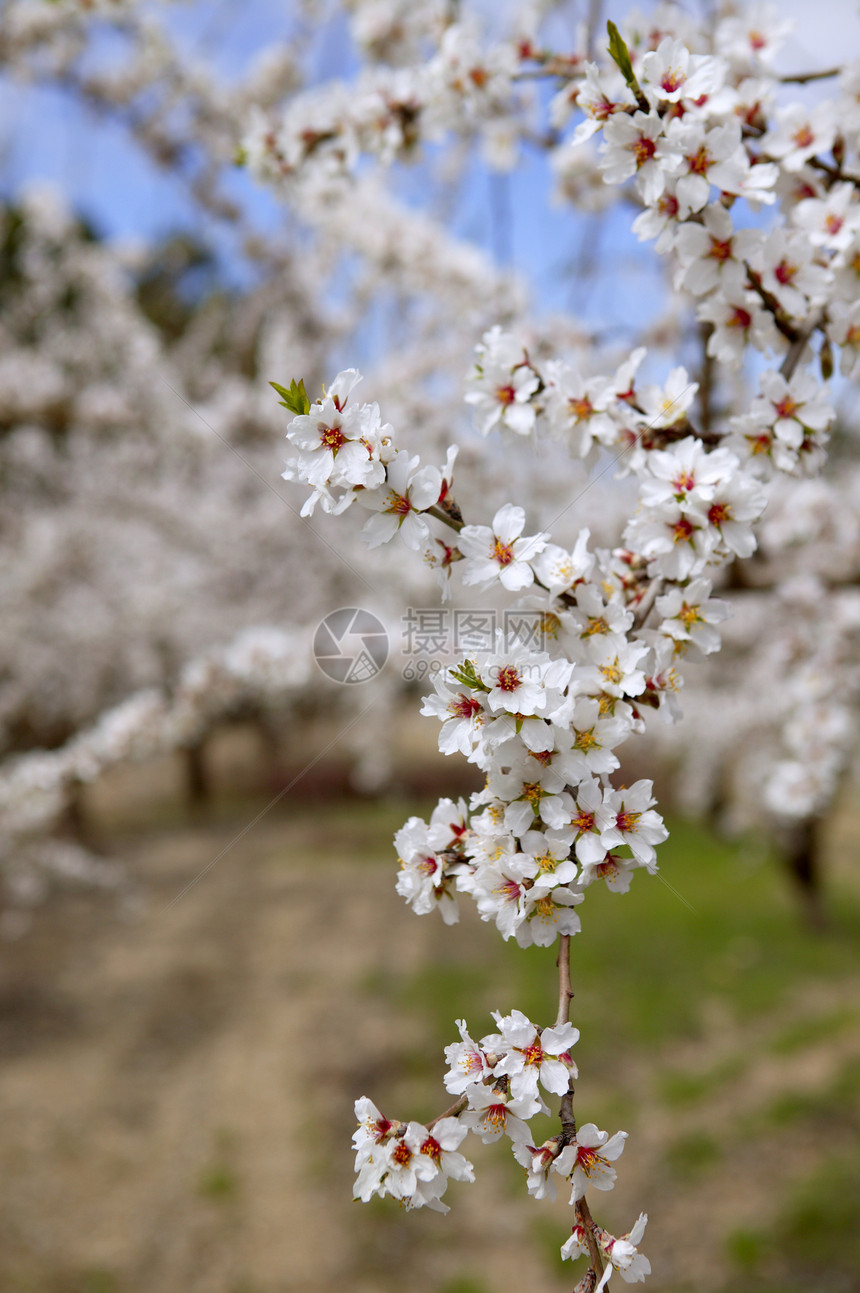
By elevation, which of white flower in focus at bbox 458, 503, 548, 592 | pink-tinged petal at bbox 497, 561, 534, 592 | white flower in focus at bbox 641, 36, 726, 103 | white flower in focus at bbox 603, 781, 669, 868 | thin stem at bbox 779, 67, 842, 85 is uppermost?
thin stem at bbox 779, 67, 842, 85

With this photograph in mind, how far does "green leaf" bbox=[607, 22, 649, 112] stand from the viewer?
1.12 meters

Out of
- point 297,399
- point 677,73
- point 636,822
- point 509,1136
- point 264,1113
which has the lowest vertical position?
point 509,1136

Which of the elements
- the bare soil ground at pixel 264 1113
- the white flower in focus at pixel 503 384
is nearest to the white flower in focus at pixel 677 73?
the white flower in focus at pixel 503 384

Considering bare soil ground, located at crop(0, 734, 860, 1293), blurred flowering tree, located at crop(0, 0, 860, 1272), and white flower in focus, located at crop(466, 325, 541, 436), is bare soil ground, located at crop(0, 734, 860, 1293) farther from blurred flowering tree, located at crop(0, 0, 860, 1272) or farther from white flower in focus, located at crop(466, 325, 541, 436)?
white flower in focus, located at crop(466, 325, 541, 436)

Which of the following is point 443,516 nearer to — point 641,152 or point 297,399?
point 297,399

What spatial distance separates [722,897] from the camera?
32.2 feet

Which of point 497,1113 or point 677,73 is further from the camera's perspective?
point 677,73

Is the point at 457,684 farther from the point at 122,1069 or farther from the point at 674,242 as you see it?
the point at 122,1069

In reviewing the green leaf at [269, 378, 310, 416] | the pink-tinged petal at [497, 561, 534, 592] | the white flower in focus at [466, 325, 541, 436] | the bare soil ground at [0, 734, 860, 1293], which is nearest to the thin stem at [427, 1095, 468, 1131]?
the pink-tinged petal at [497, 561, 534, 592]

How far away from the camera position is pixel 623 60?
3.82 ft

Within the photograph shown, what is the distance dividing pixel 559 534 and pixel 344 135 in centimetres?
398

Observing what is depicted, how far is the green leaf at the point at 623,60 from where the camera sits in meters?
1.12

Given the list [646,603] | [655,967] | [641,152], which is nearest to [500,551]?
[646,603]

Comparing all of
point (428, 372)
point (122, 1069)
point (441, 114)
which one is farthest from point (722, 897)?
point (441, 114)
